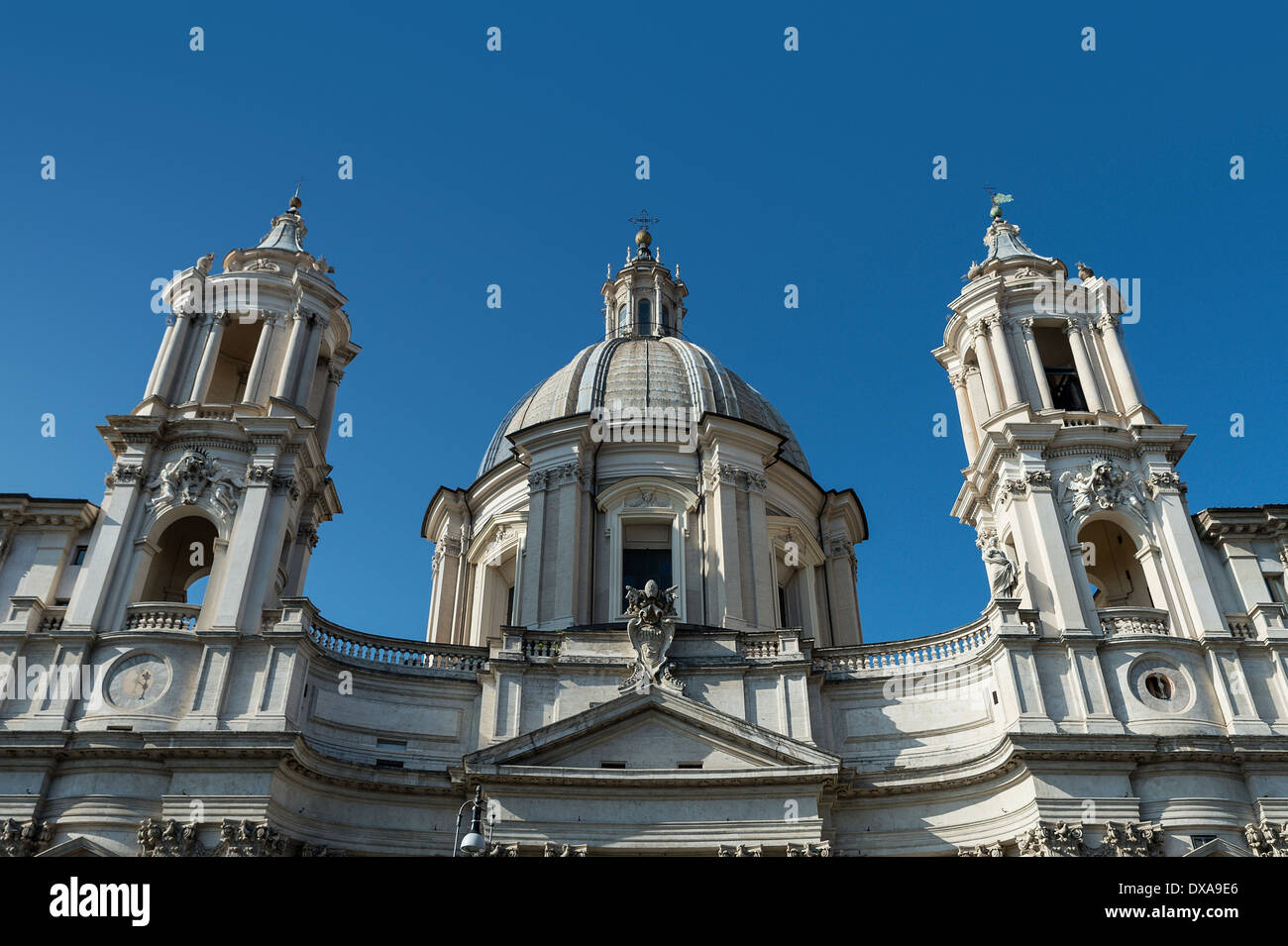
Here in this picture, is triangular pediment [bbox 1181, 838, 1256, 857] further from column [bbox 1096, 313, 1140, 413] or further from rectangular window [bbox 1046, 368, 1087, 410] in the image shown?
rectangular window [bbox 1046, 368, 1087, 410]

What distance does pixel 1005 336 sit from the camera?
3128 centimetres

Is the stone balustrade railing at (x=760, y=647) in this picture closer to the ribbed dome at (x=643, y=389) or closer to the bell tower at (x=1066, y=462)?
the bell tower at (x=1066, y=462)

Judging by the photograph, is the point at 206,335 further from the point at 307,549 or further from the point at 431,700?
the point at 431,700

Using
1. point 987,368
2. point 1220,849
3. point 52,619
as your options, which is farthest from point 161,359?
point 1220,849

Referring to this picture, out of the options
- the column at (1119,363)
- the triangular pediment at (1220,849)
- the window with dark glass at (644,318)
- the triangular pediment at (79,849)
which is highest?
the window with dark glass at (644,318)

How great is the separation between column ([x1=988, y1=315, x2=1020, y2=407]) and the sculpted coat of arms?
1177 centimetres

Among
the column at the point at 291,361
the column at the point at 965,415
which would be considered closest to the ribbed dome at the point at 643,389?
the column at the point at 965,415

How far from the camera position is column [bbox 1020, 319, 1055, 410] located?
30.2 m

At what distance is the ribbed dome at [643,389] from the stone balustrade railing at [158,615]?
13.8 m

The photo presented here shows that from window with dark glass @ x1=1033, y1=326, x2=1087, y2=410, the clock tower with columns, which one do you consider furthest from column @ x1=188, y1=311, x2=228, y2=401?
window with dark glass @ x1=1033, y1=326, x2=1087, y2=410

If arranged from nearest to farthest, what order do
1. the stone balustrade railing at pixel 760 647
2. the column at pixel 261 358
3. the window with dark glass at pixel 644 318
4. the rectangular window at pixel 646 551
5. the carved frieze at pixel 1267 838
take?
the carved frieze at pixel 1267 838 < the stone balustrade railing at pixel 760 647 < the column at pixel 261 358 < the rectangular window at pixel 646 551 < the window with dark glass at pixel 644 318

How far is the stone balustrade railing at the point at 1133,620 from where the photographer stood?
25.7 meters
